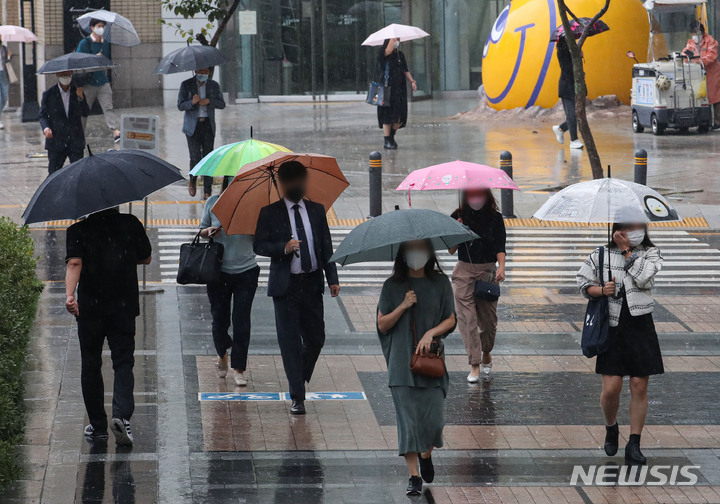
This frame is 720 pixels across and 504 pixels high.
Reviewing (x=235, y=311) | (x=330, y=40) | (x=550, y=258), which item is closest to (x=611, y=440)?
(x=235, y=311)

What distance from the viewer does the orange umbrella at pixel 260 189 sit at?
29.2 feet

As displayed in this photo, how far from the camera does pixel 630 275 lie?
24.9 feet

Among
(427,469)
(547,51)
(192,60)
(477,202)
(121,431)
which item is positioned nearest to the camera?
(427,469)

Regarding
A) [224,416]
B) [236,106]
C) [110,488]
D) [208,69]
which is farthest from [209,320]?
[236,106]

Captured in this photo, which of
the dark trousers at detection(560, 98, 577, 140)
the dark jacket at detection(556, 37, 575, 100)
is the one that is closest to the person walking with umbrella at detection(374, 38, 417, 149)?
the dark jacket at detection(556, 37, 575, 100)

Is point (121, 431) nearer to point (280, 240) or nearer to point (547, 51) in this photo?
point (280, 240)

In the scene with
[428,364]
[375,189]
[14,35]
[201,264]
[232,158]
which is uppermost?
[14,35]

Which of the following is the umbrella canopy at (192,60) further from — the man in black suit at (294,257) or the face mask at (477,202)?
the man in black suit at (294,257)

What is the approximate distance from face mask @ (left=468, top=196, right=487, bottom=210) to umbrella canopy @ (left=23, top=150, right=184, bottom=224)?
2.44 meters

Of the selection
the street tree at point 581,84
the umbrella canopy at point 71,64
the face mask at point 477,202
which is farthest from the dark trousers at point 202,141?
the face mask at point 477,202

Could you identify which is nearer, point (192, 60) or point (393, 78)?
point (192, 60)

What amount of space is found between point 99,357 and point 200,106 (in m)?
9.72

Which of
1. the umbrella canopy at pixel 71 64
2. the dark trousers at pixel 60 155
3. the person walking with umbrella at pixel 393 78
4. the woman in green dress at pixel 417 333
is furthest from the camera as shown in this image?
the person walking with umbrella at pixel 393 78

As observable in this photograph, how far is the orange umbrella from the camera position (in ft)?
29.2
